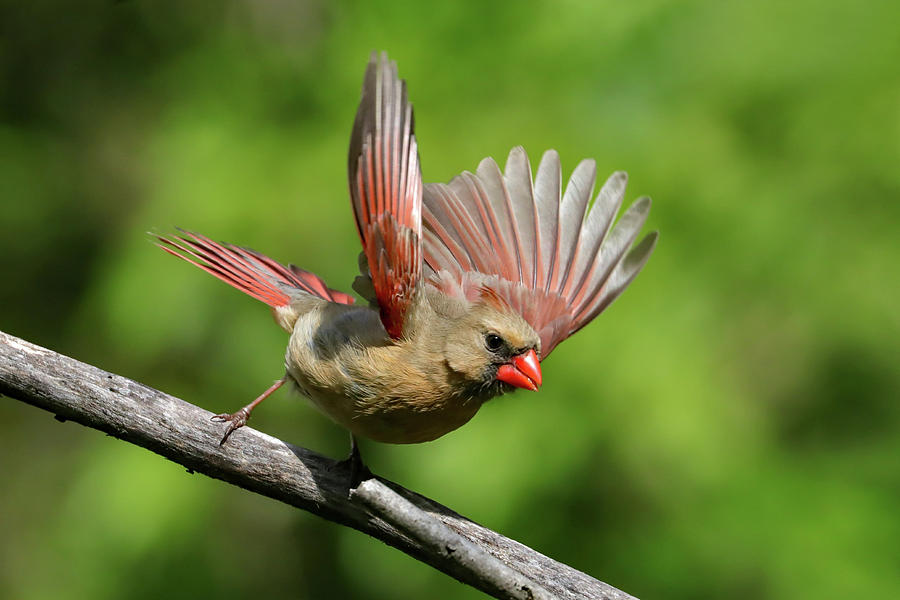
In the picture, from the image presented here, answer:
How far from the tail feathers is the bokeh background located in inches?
8.2

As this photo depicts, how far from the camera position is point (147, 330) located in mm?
3838

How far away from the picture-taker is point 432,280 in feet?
10.8

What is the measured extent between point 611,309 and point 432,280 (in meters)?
0.66

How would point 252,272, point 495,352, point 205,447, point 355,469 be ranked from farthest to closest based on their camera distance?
point 252,272
point 355,469
point 495,352
point 205,447

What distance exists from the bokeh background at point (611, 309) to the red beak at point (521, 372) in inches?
19.3

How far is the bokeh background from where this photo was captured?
3.35 metres

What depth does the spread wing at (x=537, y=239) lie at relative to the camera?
335cm

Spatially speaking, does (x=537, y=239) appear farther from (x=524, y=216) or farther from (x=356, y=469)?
(x=356, y=469)

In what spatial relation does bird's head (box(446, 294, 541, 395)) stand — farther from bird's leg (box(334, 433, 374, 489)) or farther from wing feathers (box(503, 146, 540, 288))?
wing feathers (box(503, 146, 540, 288))

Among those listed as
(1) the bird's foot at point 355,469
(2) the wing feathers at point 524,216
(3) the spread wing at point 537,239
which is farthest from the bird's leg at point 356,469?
(2) the wing feathers at point 524,216

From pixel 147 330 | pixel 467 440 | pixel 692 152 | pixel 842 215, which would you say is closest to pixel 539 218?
pixel 692 152

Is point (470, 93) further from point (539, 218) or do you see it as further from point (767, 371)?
point (767, 371)

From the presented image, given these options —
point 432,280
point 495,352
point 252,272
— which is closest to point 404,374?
point 495,352

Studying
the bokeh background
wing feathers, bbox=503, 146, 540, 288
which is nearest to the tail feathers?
the bokeh background
